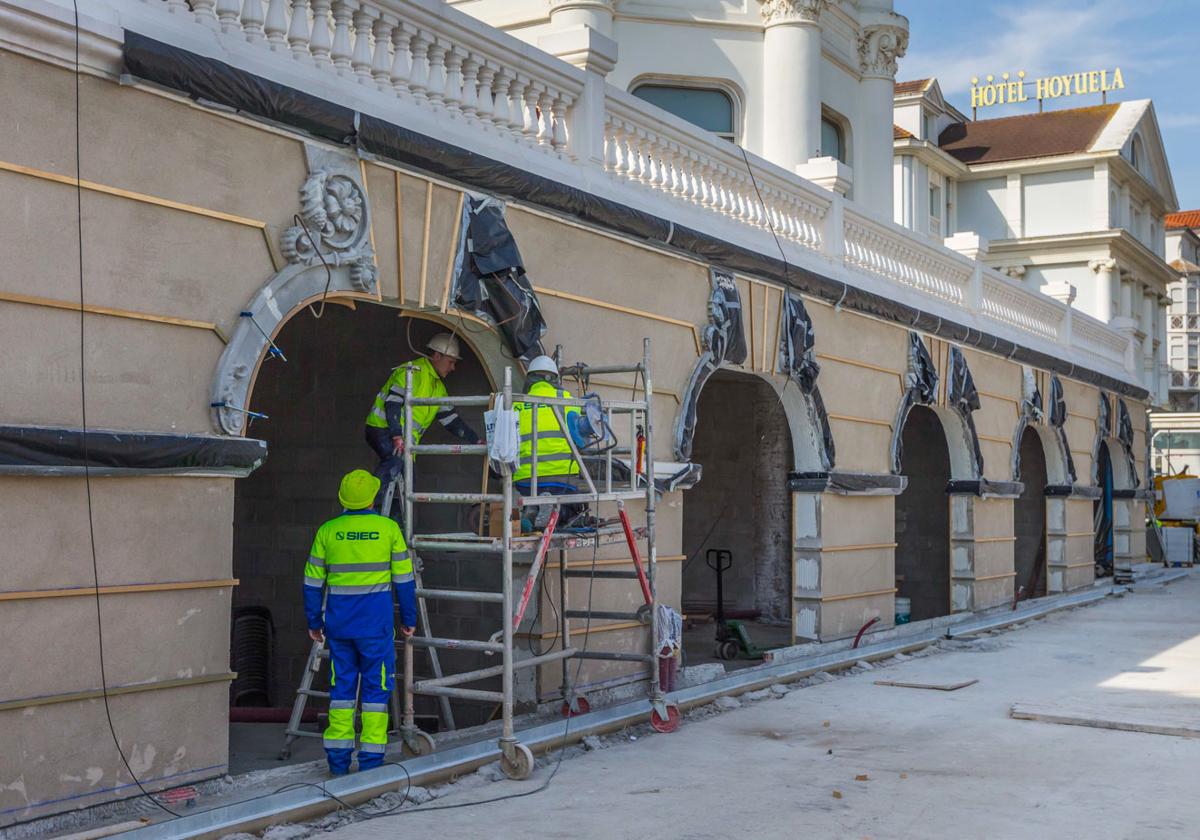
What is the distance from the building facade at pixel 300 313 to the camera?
6.32m

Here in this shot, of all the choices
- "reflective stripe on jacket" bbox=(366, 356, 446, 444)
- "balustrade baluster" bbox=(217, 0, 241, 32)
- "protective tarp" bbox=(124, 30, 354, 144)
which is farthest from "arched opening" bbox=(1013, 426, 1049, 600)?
"balustrade baluster" bbox=(217, 0, 241, 32)

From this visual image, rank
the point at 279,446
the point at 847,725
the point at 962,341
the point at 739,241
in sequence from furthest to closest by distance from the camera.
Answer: the point at 962,341 → the point at 739,241 → the point at 279,446 → the point at 847,725

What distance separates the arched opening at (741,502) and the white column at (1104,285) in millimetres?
22043

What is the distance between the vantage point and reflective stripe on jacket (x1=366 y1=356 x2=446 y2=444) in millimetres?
9172

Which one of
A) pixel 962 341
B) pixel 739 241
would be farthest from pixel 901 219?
pixel 739 241

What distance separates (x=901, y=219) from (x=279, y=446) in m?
28.8

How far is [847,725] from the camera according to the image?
9.80 metres

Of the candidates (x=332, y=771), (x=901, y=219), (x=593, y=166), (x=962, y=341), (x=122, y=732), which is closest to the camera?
(x=122, y=732)

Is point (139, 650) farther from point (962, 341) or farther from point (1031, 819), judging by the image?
point (962, 341)

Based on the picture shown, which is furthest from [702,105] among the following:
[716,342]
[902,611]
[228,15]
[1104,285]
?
[1104,285]

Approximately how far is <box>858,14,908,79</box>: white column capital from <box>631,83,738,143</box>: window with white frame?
3.76 m

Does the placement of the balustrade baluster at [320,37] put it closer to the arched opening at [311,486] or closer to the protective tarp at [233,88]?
the protective tarp at [233,88]

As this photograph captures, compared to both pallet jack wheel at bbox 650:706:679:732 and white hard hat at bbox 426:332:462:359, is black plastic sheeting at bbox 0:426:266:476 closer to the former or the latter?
white hard hat at bbox 426:332:462:359

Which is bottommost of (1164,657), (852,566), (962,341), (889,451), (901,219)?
(1164,657)
